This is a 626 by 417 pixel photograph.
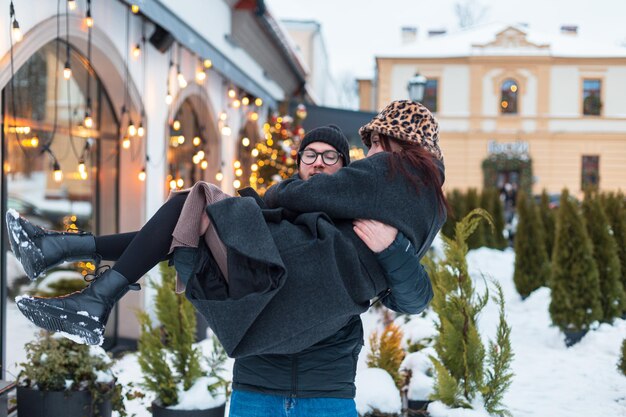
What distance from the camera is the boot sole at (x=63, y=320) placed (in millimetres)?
2113

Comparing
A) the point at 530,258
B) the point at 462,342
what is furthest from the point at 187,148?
the point at 462,342

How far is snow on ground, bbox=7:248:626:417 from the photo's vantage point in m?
4.34

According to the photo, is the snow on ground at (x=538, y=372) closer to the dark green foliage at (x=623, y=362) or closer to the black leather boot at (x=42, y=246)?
the dark green foliage at (x=623, y=362)

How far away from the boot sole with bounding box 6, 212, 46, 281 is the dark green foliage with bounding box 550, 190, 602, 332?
696 cm

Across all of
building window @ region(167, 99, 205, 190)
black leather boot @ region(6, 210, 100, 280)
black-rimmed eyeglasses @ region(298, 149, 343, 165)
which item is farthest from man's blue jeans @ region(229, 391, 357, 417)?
building window @ region(167, 99, 205, 190)

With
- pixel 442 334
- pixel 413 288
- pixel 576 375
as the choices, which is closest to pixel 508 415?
pixel 442 334

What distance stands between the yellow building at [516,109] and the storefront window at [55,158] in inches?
1051

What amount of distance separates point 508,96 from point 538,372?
2836 cm

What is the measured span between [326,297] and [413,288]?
0.32 meters

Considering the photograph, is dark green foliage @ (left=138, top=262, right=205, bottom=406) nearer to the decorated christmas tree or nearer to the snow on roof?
the decorated christmas tree

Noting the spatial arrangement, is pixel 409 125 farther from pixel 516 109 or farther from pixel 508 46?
pixel 516 109

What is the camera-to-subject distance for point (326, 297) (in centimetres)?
210

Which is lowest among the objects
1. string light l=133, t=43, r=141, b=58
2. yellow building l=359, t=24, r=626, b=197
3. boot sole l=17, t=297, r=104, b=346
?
boot sole l=17, t=297, r=104, b=346

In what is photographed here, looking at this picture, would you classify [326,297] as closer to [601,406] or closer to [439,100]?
[601,406]
